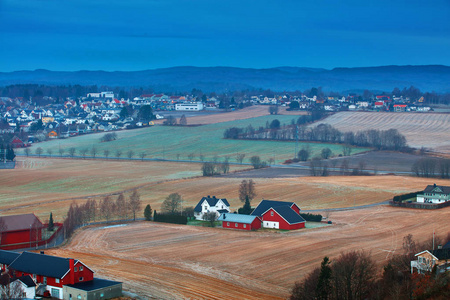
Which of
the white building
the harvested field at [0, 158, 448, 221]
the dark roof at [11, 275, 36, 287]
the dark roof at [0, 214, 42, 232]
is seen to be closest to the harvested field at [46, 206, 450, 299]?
the dark roof at [0, 214, 42, 232]

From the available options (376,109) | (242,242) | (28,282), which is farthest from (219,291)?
(376,109)

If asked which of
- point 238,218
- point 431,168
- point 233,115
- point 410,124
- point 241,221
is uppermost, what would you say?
point 233,115

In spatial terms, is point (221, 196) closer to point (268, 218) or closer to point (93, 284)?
point (268, 218)

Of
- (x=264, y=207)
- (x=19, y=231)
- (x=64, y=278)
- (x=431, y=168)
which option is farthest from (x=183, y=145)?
(x=64, y=278)

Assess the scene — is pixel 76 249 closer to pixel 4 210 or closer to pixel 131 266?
pixel 131 266

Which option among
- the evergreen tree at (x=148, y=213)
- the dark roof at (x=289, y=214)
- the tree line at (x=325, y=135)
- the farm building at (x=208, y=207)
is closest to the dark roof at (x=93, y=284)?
the dark roof at (x=289, y=214)

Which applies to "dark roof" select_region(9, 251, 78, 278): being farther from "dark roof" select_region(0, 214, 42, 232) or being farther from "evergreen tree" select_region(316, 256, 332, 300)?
"evergreen tree" select_region(316, 256, 332, 300)
